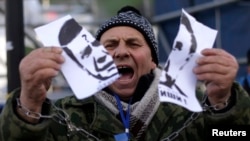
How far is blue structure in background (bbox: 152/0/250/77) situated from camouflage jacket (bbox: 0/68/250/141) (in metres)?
7.41

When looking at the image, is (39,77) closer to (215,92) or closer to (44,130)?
(44,130)

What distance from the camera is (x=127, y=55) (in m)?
2.70

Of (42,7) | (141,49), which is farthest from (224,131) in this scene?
(42,7)

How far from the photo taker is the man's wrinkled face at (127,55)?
8.80ft

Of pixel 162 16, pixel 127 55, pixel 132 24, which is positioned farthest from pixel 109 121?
pixel 162 16

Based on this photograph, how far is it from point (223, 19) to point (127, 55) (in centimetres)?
800

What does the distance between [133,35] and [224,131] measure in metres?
0.58

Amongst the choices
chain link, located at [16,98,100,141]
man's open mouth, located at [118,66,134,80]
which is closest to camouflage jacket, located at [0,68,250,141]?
chain link, located at [16,98,100,141]

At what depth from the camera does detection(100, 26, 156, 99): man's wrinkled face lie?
2682mm

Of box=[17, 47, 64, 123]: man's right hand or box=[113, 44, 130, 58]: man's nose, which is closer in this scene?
box=[17, 47, 64, 123]: man's right hand

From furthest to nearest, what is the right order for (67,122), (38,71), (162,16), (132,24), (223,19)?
(162,16), (223,19), (132,24), (67,122), (38,71)

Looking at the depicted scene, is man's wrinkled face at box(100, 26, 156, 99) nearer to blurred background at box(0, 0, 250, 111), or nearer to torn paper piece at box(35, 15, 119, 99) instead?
torn paper piece at box(35, 15, 119, 99)

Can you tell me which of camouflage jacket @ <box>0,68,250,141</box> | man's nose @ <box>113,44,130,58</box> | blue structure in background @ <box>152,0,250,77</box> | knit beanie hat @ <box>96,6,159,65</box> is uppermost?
knit beanie hat @ <box>96,6,159,65</box>

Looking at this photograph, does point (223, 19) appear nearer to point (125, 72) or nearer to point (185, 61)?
point (125, 72)
